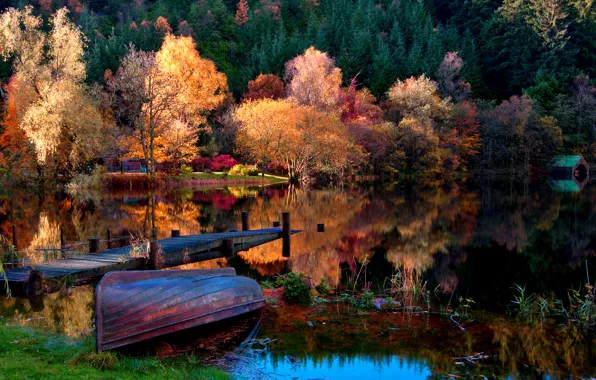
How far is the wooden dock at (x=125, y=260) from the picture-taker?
42.9ft

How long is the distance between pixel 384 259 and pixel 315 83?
135ft

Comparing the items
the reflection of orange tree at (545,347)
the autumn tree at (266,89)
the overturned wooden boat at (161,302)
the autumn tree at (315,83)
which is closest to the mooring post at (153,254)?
the overturned wooden boat at (161,302)

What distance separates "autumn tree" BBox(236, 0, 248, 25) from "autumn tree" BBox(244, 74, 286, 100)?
41.3 meters

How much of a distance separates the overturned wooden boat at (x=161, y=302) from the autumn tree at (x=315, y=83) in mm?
44933

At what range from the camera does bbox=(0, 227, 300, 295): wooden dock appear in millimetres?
13086

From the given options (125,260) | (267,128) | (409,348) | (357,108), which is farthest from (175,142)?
(409,348)

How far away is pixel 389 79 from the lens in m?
70.6

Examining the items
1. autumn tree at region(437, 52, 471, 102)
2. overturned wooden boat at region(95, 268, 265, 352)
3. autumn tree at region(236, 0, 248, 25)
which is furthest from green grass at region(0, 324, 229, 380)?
autumn tree at region(236, 0, 248, 25)

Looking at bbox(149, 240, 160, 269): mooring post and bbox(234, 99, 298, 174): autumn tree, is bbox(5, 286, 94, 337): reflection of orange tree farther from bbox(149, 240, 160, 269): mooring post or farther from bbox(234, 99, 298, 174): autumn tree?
bbox(234, 99, 298, 174): autumn tree

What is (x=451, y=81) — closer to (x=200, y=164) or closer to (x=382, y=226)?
(x=200, y=164)

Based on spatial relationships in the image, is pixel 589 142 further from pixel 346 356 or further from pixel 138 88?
pixel 346 356

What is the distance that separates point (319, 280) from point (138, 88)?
1347 inches

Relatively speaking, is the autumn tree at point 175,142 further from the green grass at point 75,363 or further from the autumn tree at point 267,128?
the green grass at point 75,363

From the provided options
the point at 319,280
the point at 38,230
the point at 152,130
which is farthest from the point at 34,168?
the point at 319,280
